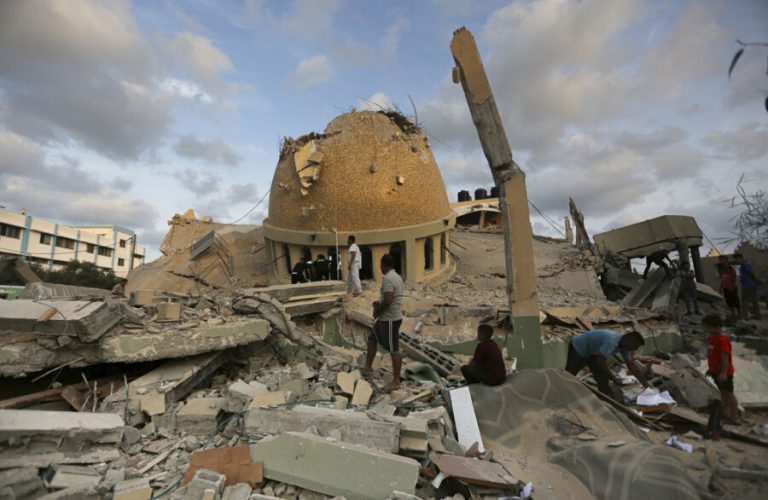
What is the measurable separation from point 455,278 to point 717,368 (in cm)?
1066

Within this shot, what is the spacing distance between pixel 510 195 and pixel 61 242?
131 feet

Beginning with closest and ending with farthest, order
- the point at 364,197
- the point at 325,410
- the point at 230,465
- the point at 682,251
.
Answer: the point at 230,465 < the point at 325,410 < the point at 682,251 < the point at 364,197

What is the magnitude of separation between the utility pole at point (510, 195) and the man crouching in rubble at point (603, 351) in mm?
1102

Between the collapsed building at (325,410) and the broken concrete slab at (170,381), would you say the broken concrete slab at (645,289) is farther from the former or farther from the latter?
the broken concrete slab at (170,381)

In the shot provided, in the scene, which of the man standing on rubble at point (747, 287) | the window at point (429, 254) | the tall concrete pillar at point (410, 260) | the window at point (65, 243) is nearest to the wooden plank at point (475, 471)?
the man standing on rubble at point (747, 287)

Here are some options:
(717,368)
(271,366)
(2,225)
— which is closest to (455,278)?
(271,366)

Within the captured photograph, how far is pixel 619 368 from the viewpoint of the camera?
7.52 meters

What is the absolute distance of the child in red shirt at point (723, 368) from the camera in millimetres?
5270

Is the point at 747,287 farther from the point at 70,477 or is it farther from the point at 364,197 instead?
the point at 70,477

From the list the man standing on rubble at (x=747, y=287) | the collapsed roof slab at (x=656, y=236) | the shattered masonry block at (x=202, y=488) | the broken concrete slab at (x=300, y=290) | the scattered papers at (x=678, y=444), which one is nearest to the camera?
the shattered masonry block at (x=202, y=488)

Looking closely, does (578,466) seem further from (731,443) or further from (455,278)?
(455,278)

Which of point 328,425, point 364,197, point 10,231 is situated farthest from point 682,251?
point 10,231

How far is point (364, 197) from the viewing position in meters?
13.7

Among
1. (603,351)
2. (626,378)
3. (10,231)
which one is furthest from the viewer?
(10,231)
